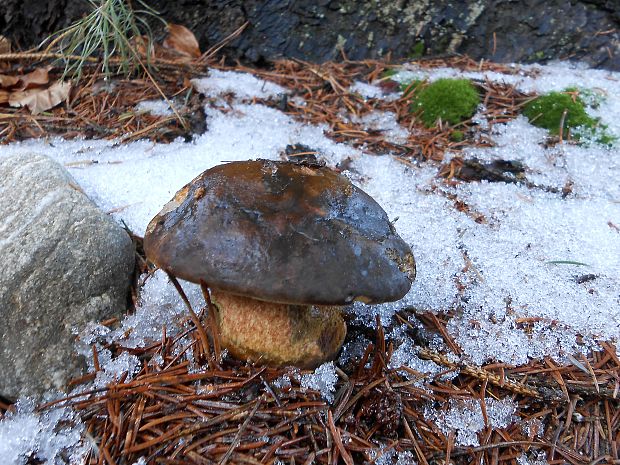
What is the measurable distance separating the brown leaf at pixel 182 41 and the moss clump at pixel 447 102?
180 cm

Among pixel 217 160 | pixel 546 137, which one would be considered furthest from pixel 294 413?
pixel 546 137

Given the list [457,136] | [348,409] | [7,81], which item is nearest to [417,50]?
[457,136]

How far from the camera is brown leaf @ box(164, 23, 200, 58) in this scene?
3.57 m

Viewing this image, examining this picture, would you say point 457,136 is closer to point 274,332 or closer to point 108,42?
point 274,332

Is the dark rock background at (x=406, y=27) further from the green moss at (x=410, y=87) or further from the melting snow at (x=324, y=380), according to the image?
the melting snow at (x=324, y=380)

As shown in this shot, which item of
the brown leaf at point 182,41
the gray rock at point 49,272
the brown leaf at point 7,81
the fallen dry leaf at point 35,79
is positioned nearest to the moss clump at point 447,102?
the brown leaf at point 182,41

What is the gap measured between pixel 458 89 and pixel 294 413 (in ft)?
8.09

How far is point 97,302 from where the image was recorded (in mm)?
1824

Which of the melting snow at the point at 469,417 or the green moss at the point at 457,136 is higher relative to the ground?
the green moss at the point at 457,136

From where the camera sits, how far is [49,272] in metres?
1.73

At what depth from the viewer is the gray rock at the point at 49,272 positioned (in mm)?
1629

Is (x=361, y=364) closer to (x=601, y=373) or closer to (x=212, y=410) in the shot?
(x=212, y=410)

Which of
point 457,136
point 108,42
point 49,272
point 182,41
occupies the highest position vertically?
point 108,42

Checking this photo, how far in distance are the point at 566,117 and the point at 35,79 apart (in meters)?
3.51
